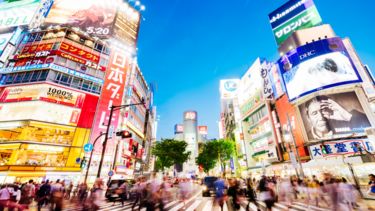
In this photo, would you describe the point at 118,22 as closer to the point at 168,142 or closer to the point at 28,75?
the point at 28,75

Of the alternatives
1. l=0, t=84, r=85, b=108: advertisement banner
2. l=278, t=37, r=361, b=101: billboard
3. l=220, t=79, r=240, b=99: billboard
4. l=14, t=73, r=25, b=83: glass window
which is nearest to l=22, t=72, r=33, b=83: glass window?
l=14, t=73, r=25, b=83: glass window

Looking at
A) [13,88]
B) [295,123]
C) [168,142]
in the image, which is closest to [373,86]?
[295,123]

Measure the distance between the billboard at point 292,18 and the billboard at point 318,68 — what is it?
8.73m

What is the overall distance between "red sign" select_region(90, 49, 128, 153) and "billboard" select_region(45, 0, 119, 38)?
4.53m

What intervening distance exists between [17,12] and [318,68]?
144ft

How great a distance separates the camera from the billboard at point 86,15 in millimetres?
29859

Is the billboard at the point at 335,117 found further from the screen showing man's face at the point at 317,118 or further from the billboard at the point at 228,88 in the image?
the billboard at the point at 228,88

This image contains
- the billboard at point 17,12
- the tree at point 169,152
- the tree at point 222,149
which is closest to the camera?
the billboard at point 17,12

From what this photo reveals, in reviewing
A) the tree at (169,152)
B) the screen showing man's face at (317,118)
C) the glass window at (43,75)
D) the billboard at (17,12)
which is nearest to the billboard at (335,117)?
the screen showing man's face at (317,118)

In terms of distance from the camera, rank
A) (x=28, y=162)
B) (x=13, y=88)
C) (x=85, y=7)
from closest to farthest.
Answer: (x=28, y=162) < (x=13, y=88) < (x=85, y=7)

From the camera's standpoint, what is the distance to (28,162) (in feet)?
65.7

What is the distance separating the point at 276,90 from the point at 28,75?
3893 centimetres

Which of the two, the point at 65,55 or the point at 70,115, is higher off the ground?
the point at 65,55

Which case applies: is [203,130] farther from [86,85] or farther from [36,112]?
[36,112]
